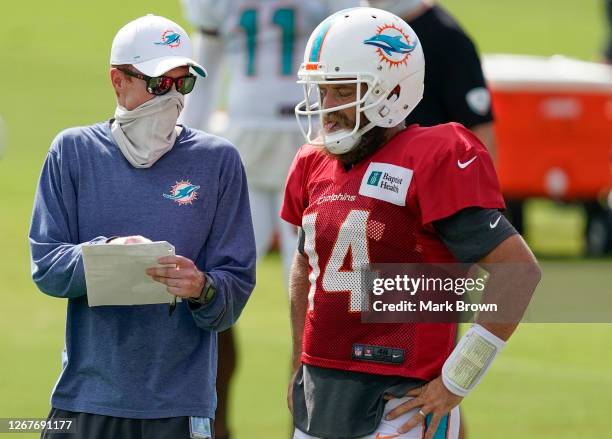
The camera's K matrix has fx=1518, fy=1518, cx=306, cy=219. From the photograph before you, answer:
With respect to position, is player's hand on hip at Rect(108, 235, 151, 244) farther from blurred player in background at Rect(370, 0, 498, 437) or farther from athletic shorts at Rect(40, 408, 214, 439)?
blurred player in background at Rect(370, 0, 498, 437)

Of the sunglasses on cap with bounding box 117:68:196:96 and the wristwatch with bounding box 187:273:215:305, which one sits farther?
the sunglasses on cap with bounding box 117:68:196:96

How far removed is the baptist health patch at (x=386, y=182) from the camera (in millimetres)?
4469

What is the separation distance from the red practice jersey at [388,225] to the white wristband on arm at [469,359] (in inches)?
4.3

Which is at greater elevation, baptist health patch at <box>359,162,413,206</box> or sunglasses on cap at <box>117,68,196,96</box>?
sunglasses on cap at <box>117,68,196,96</box>

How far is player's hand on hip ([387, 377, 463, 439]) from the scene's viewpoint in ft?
14.6

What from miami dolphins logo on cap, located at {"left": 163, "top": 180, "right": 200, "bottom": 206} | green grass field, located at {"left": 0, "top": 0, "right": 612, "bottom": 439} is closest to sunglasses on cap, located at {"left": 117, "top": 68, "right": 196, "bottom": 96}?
miami dolphins logo on cap, located at {"left": 163, "top": 180, "right": 200, "bottom": 206}

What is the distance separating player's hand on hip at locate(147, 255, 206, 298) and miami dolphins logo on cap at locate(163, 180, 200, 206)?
31 cm

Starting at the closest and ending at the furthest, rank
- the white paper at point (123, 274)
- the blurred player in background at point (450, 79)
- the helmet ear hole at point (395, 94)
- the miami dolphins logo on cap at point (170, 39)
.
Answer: the white paper at point (123, 274), the helmet ear hole at point (395, 94), the miami dolphins logo on cap at point (170, 39), the blurred player in background at point (450, 79)

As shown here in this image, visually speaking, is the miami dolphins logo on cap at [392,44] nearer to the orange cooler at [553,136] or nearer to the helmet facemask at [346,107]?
the helmet facemask at [346,107]

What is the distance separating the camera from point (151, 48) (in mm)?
4777

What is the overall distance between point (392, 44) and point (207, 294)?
967mm

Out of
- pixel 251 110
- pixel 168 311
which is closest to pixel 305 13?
pixel 251 110

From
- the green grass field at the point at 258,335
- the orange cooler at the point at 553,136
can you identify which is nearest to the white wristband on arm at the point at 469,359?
the green grass field at the point at 258,335

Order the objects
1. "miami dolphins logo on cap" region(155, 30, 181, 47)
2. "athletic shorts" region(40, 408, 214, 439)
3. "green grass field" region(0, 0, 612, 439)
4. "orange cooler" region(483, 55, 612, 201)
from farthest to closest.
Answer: "orange cooler" region(483, 55, 612, 201), "green grass field" region(0, 0, 612, 439), "miami dolphins logo on cap" region(155, 30, 181, 47), "athletic shorts" region(40, 408, 214, 439)
